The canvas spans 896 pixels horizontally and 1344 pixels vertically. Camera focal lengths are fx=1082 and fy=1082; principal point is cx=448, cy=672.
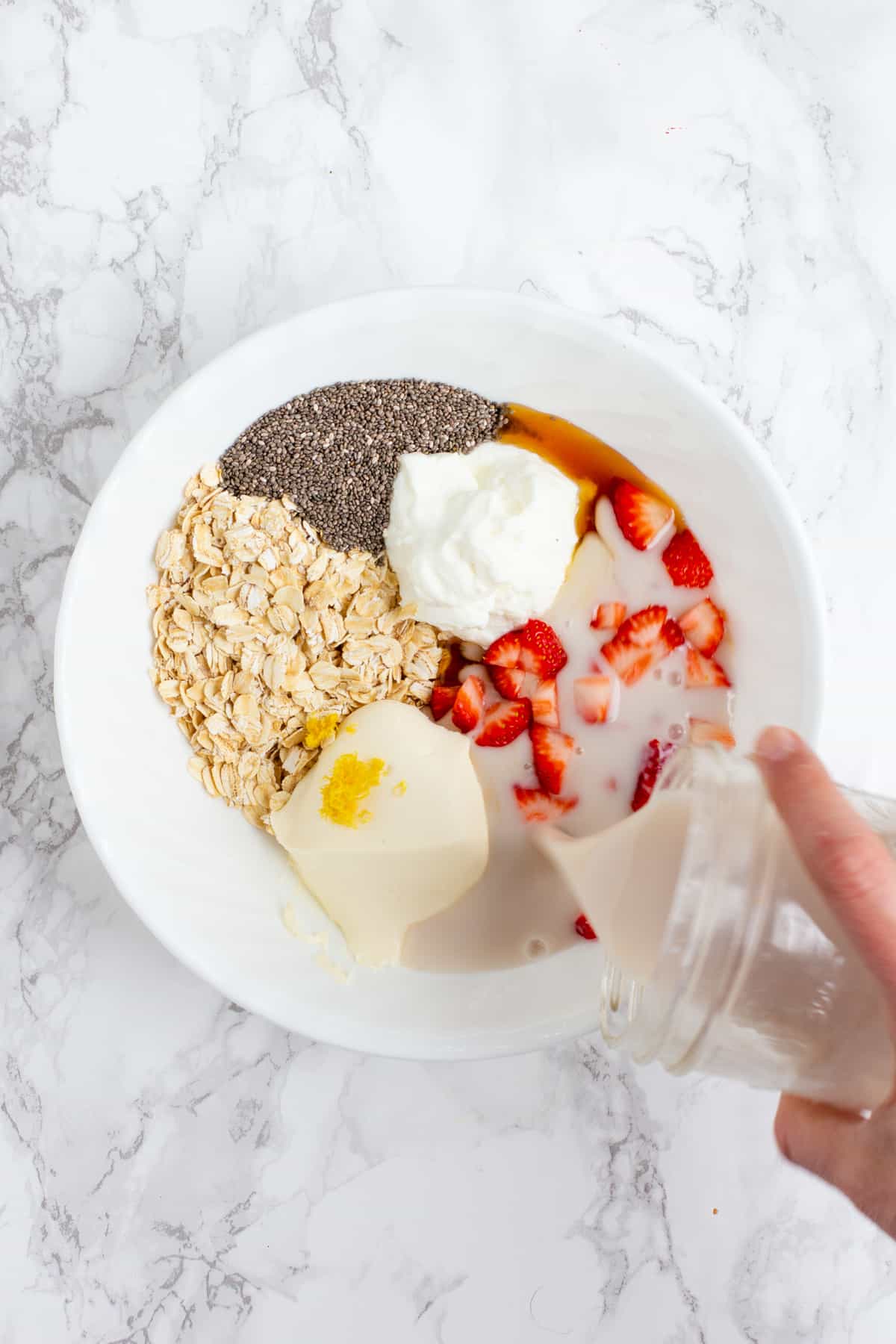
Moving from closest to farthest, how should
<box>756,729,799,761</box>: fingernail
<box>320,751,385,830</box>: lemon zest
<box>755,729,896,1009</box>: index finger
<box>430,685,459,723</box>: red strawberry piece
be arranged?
<box>755,729,896,1009</box>: index finger
<box>756,729,799,761</box>: fingernail
<box>320,751,385,830</box>: lemon zest
<box>430,685,459,723</box>: red strawberry piece

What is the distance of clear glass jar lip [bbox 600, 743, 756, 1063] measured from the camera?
93 cm

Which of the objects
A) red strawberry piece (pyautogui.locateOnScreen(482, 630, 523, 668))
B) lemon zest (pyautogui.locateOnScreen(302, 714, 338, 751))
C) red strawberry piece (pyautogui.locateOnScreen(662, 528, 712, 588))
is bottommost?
lemon zest (pyautogui.locateOnScreen(302, 714, 338, 751))

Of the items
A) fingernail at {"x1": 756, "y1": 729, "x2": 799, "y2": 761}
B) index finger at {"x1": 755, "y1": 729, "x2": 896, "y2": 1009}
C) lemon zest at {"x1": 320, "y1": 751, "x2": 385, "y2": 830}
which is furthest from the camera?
lemon zest at {"x1": 320, "y1": 751, "x2": 385, "y2": 830}

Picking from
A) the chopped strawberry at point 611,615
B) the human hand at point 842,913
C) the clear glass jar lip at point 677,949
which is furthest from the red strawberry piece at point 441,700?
the human hand at point 842,913

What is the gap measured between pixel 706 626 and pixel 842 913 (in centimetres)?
63

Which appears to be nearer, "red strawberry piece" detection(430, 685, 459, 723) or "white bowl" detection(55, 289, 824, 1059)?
"white bowl" detection(55, 289, 824, 1059)

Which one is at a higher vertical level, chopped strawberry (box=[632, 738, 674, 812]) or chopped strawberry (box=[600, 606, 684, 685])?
chopped strawberry (box=[600, 606, 684, 685])

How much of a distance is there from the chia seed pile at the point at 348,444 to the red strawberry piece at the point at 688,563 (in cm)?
30

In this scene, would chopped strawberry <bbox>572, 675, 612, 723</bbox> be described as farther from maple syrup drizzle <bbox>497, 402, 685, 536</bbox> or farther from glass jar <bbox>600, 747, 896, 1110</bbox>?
glass jar <bbox>600, 747, 896, 1110</bbox>

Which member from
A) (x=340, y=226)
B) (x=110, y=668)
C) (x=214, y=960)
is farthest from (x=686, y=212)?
(x=214, y=960)

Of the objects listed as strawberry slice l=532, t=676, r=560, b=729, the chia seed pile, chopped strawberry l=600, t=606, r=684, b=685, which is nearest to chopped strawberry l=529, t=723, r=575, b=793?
strawberry slice l=532, t=676, r=560, b=729

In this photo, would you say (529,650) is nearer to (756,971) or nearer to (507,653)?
(507,653)

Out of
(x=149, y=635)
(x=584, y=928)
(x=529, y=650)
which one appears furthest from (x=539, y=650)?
(x=149, y=635)

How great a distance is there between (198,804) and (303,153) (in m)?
0.87
